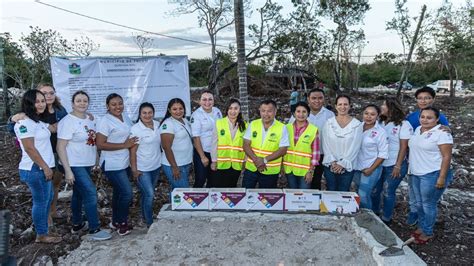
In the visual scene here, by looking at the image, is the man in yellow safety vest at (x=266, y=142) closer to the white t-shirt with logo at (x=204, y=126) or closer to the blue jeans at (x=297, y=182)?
the blue jeans at (x=297, y=182)

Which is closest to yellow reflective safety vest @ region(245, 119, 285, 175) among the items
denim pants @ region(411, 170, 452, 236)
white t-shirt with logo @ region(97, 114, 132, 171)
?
white t-shirt with logo @ region(97, 114, 132, 171)

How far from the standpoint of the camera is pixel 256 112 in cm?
1505

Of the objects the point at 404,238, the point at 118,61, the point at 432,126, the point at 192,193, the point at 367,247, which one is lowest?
the point at 404,238

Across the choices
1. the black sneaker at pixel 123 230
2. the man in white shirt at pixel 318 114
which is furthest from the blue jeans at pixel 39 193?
the man in white shirt at pixel 318 114

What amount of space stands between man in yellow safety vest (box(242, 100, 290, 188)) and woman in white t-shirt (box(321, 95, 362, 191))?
1.61 feet

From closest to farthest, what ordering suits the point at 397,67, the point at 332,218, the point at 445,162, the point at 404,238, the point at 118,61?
the point at 445,162 < the point at 332,218 < the point at 404,238 < the point at 118,61 < the point at 397,67

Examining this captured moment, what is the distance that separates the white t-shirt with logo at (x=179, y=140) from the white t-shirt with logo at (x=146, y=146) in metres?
0.11

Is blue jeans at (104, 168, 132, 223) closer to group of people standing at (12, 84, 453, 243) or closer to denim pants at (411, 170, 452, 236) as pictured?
group of people standing at (12, 84, 453, 243)

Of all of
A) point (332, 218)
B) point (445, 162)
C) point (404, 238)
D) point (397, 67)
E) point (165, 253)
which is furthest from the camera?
point (397, 67)

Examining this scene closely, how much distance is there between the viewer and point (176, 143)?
413 centimetres

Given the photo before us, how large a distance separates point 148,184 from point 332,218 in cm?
207

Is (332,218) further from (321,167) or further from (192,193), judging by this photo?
(192,193)

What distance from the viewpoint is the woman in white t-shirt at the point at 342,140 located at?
4.04m

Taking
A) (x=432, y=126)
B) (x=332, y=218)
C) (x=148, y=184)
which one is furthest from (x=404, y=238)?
(x=148, y=184)
